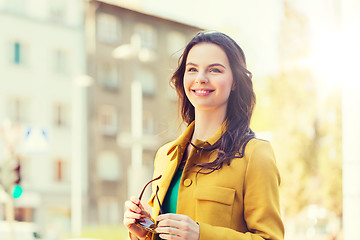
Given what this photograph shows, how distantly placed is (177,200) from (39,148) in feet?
26.9

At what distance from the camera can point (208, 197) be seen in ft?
5.22

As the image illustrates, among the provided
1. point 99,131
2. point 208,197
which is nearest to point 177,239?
point 208,197

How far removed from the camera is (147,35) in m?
23.5

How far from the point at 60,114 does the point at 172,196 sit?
1880 centimetres

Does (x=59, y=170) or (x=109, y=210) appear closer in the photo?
(x=59, y=170)

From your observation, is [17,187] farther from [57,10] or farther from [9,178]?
[57,10]

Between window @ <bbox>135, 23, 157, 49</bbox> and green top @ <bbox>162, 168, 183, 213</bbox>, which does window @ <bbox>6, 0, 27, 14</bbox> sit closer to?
window @ <bbox>135, 23, 157, 49</bbox>

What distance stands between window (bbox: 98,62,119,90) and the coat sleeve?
66.4ft

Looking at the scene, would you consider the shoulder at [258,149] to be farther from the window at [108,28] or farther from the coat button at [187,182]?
the window at [108,28]

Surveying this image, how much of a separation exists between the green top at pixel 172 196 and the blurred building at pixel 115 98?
60.9 ft

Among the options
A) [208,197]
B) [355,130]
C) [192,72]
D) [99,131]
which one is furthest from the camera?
[99,131]

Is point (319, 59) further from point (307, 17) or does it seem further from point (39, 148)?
point (39, 148)

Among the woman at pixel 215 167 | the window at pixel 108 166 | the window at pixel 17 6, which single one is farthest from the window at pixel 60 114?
the woman at pixel 215 167

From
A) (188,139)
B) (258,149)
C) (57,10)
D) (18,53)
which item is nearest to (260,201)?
(258,149)
